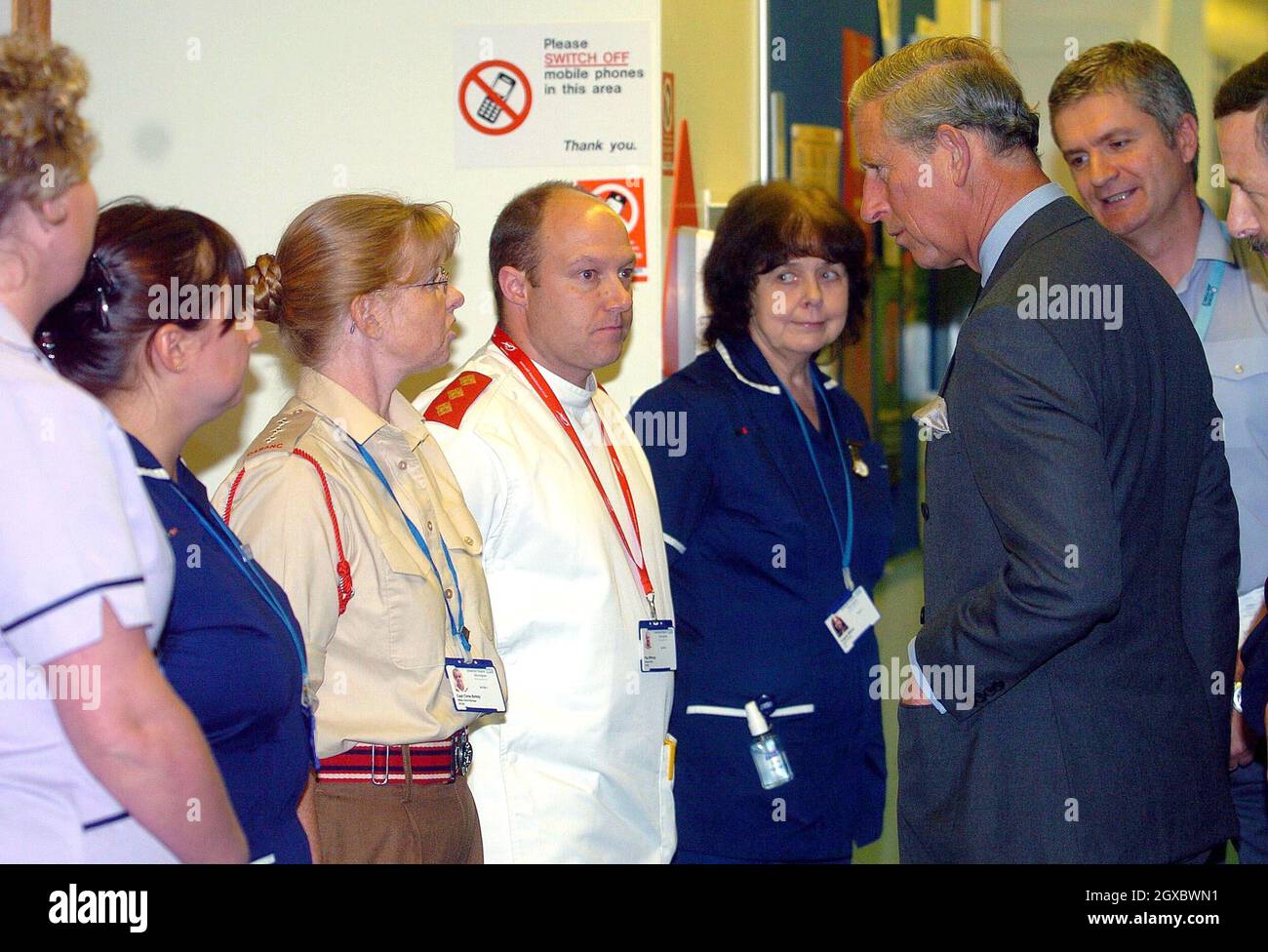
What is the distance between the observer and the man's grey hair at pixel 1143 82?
293cm

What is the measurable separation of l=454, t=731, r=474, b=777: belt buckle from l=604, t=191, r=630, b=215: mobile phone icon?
1.42m

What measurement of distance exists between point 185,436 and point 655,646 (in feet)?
3.72

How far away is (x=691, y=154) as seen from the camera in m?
3.57

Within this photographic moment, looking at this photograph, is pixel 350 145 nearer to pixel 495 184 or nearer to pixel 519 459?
pixel 495 184

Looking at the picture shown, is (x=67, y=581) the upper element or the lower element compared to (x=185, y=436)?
lower

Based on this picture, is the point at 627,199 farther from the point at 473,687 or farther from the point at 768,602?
the point at 473,687

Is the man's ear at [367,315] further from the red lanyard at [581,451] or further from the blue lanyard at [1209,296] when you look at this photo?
the blue lanyard at [1209,296]

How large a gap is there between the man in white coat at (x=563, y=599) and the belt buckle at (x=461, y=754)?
24cm

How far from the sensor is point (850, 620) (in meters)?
2.99

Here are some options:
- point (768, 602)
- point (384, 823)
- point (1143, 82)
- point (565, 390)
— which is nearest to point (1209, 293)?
point (1143, 82)

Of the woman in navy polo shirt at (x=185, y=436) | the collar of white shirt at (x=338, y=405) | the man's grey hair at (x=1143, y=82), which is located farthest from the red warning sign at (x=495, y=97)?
the woman in navy polo shirt at (x=185, y=436)

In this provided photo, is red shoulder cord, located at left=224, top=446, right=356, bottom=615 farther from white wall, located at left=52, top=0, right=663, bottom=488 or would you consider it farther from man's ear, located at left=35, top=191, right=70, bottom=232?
white wall, located at left=52, top=0, right=663, bottom=488

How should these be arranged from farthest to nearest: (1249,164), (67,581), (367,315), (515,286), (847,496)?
(847,496)
(515,286)
(367,315)
(1249,164)
(67,581)
